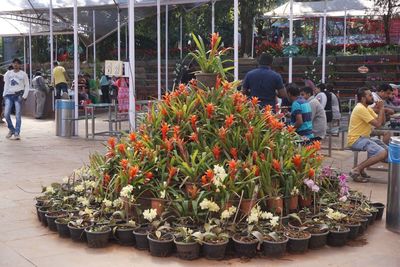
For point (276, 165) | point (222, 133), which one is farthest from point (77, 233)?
point (276, 165)

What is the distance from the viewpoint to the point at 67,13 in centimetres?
1830

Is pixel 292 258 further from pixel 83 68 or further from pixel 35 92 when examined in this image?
pixel 83 68

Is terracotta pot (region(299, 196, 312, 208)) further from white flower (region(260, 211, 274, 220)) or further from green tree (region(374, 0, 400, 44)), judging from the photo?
green tree (region(374, 0, 400, 44))

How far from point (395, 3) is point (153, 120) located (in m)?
18.6

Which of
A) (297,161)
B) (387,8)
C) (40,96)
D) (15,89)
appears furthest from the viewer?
(387,8)

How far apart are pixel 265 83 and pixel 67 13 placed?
11792 mm

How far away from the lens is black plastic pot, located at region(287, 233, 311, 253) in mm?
4801

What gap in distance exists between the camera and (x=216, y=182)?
201 inches

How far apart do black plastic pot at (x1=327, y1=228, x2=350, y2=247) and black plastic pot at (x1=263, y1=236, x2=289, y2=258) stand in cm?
56

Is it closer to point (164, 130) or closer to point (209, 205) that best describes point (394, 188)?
point (209, 205)

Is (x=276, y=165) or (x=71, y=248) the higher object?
(x=276, y=165)

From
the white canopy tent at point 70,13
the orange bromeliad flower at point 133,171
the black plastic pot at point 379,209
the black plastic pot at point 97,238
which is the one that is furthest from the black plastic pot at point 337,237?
the white canopy tent at point 70,13

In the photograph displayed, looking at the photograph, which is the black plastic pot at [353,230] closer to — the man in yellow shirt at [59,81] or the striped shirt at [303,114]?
the striped shirt at [303,114]

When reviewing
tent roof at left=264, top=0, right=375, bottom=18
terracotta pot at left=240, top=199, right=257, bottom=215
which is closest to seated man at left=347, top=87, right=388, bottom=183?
terracotta pot at left=240, top=199, right=257, bottom=215
